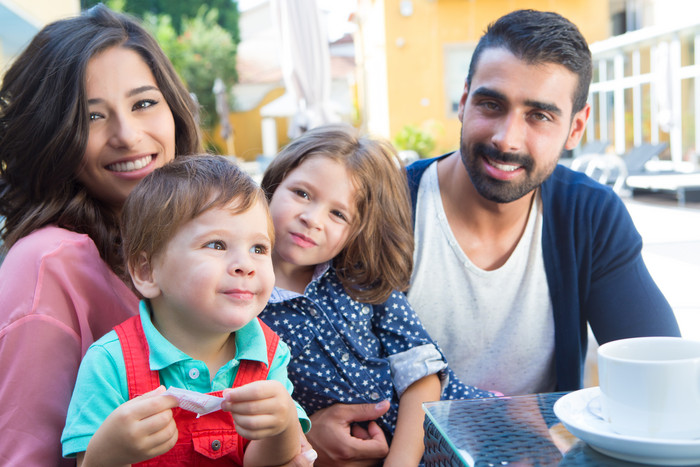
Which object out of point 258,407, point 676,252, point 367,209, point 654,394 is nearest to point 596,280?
point 367,209

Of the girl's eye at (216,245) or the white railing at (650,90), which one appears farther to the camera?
the white railing at (650,90)

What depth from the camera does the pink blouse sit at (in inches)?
56.7

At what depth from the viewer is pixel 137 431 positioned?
1.22 meters

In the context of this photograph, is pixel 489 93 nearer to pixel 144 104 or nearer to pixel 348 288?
pixel 348 288

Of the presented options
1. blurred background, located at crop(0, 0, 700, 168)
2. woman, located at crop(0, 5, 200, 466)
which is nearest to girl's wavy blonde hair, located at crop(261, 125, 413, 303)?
woman, located at crop(0, 5, 200, 466)

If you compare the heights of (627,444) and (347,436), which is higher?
(627,444)

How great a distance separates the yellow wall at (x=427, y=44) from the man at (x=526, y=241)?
16.2 metres

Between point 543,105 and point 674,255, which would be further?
point 674,255

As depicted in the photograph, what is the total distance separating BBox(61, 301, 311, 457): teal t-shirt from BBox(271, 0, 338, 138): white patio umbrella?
604 centimetres

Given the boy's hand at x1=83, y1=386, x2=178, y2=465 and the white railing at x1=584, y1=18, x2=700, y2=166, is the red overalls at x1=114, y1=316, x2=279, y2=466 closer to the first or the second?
the boy's hand at x1=83, y1=386, x2=178, y2=465

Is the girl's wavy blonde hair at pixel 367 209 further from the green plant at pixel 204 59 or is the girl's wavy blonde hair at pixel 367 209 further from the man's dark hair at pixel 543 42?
the green plant at pixel 204 59

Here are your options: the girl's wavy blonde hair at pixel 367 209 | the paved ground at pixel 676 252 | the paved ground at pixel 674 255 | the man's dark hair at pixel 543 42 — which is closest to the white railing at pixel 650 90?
the paved ground at pixel 674 255

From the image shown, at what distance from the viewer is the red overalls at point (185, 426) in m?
1.46

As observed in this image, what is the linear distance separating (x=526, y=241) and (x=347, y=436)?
1.02 metres
